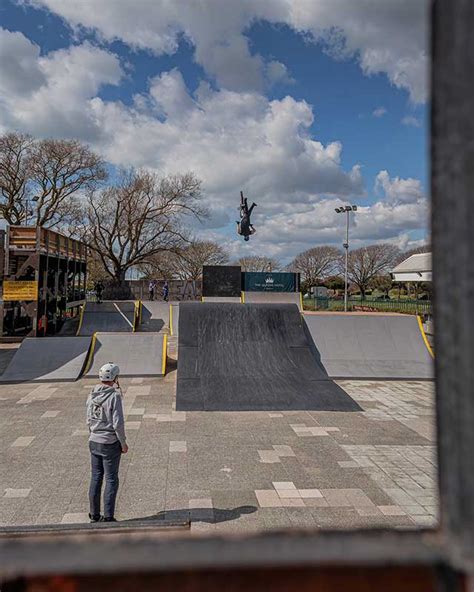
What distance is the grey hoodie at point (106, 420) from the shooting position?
13.6ft

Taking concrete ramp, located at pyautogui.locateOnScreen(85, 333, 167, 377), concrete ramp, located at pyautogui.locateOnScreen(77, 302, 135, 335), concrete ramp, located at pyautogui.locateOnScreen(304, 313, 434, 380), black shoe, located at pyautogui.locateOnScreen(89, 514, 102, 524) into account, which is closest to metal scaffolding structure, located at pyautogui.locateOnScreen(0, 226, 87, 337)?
concrete ramp, located at pyautogui.locateOnScreen(77, 302, 135, 335)

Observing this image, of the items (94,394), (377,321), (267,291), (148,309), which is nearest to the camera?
(94,394)

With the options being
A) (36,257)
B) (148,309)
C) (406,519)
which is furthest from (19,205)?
(406,519)

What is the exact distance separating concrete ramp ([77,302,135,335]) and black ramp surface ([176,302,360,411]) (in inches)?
290

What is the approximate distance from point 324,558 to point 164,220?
35.4 m

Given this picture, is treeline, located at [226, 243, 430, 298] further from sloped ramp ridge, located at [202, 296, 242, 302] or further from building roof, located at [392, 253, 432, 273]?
sloped ramp ridge, located at [202, 296, 242, 302]

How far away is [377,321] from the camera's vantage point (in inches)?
508

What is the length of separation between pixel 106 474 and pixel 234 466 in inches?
78.5

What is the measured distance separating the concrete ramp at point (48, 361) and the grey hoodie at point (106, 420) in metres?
6.81

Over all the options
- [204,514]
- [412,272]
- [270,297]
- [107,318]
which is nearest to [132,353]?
[107,318]

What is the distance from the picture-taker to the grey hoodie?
163 inches

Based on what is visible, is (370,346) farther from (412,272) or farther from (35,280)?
(412,272)

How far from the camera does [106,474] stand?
13.6 ft

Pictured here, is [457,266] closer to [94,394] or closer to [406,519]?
[94,394]
